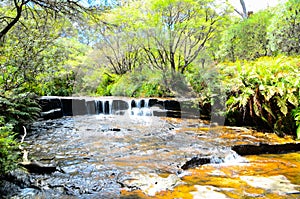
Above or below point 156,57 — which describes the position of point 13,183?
below

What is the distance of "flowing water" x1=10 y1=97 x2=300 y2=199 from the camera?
10.7ft

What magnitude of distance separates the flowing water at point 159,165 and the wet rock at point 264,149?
0.61 ft

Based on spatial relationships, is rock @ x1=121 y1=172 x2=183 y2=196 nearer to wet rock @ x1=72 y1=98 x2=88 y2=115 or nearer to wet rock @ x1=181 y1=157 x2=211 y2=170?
wet rock @ x1=181 y1=157 x2=211 y2=170

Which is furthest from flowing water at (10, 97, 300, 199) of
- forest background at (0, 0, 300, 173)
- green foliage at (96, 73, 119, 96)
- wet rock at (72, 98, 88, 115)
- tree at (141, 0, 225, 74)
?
green foliage at (96, 73, 119, 96)

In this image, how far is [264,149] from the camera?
206 inches

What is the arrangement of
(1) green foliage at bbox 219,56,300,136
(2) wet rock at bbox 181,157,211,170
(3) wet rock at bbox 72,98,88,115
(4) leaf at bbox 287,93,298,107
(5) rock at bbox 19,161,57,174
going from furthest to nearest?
1. (3) wet rock at bbox 72,98,88,115
2. (1) green foliage at bbox 219,56,300,136
3. (4) leaf at bbox 287,93,298,107
4. (2) wet rock at bbox 181,157,211,170
5. (5) rock at bbox 19,161,57,174

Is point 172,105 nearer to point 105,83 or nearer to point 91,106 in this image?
point 91,106

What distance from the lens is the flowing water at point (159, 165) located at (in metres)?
3.25

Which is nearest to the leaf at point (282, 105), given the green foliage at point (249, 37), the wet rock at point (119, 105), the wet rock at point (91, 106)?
the green foliage at point (249, 37)

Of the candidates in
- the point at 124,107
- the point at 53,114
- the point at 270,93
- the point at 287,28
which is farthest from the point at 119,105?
the point at 287,28

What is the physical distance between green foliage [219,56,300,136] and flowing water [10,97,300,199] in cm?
55

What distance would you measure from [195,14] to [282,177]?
383 inches

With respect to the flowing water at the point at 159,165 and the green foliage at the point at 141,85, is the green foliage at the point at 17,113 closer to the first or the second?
the flowing water at the point at 159,165

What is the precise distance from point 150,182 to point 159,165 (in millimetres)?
733
